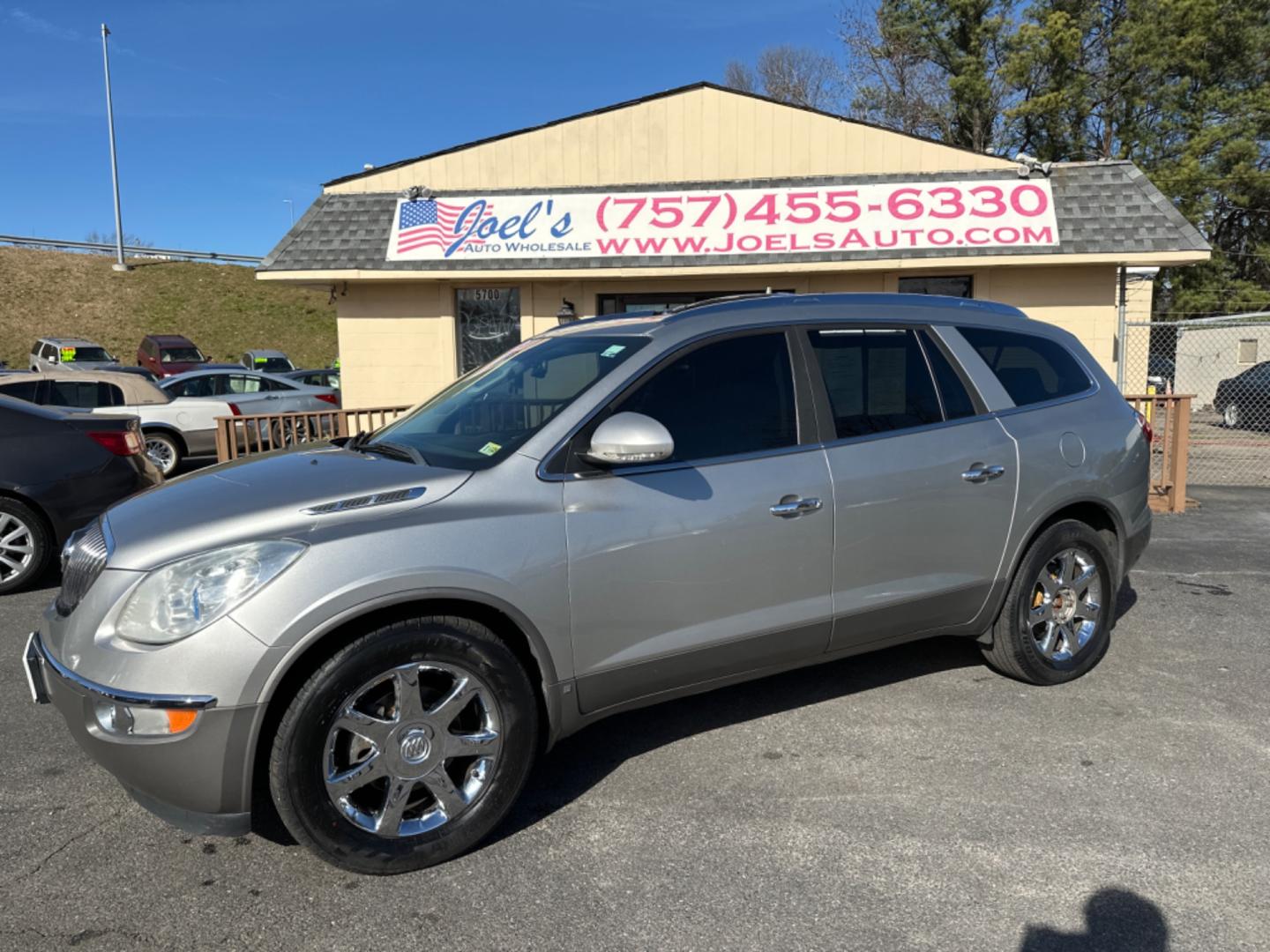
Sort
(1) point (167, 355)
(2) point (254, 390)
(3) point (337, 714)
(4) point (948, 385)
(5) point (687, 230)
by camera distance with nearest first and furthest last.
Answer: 1. (3) point (337, 714)
2. (4) point (948, 385)
3. (5) point (687, 230)
4. (2) point (254, 390)
5. (1) point (167, 355)

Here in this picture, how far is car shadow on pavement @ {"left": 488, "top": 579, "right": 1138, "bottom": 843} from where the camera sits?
356cm

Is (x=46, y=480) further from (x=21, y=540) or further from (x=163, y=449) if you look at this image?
(x=163, y=449)

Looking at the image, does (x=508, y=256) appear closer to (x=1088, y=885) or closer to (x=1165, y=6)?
(x=1088, y=885)

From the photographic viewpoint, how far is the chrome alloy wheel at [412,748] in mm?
2893

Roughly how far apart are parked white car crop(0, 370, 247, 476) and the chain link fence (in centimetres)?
1244

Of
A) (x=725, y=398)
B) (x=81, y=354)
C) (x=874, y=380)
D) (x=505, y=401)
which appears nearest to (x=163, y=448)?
(x=505, y=401)

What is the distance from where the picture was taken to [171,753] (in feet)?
8.84

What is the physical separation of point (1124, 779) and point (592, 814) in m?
2.04

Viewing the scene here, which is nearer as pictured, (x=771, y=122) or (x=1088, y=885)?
(x=1088, y=885)

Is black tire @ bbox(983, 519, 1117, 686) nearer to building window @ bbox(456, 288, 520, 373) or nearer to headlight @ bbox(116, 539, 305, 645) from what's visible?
headlight @ bbox(116, 539, 305, 645)

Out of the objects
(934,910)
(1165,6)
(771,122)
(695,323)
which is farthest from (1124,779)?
(1165,6)

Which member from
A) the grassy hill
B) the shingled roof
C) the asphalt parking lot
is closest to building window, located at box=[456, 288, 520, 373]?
the shingled roof

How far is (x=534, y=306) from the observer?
1123 centimetres

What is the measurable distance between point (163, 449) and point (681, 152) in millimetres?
8781
